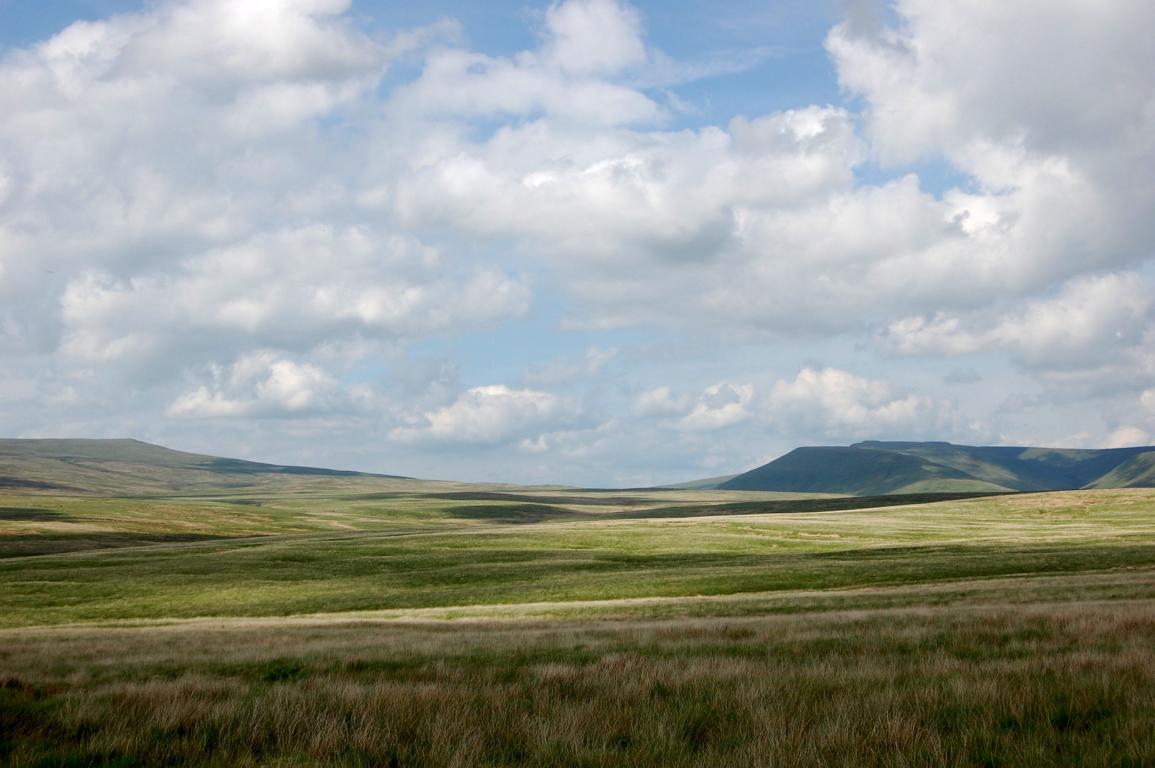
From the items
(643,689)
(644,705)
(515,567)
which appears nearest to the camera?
Answer: (644,705)

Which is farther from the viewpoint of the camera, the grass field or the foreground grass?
the grass field

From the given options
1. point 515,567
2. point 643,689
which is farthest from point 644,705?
point 515,567

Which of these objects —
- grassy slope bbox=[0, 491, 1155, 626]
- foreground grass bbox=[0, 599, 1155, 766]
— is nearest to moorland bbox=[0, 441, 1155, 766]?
foreground grass bbox=[0, 599, 1155, 766]

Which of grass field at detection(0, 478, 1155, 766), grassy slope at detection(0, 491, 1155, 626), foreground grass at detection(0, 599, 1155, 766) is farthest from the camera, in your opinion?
grassy slope at detection(0, 491, 1155, 626)

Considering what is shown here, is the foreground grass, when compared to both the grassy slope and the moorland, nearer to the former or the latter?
the moorland

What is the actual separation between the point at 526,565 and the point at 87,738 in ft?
175

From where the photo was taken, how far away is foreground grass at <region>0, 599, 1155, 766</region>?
6.55 metres

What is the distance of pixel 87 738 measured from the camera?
736cm

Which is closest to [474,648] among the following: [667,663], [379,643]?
[379,643]

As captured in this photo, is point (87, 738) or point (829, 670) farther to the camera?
point (829, 670)

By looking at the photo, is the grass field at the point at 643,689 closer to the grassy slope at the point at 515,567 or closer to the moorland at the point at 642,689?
the moorland at the point at 642,689

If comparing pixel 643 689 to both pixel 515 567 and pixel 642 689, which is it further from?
pixel 515 567

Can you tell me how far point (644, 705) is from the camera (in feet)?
27.8

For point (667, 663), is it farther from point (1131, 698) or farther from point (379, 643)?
point (379, 643)
